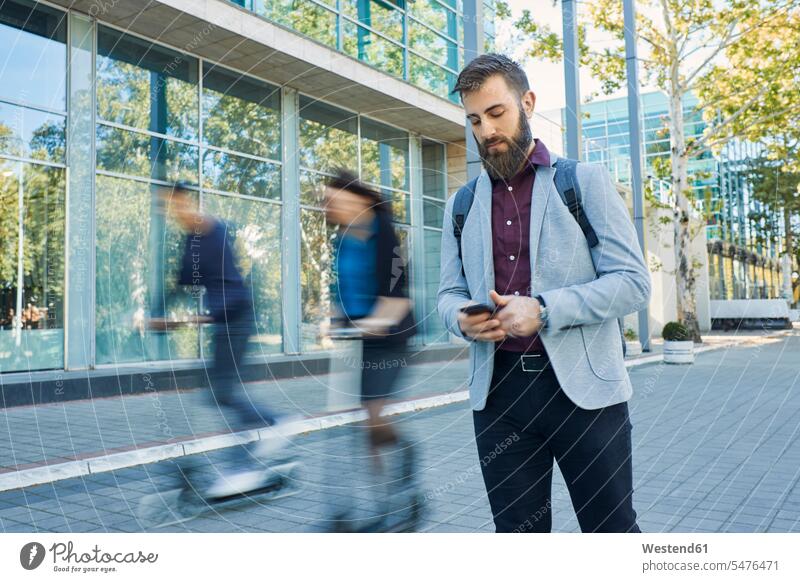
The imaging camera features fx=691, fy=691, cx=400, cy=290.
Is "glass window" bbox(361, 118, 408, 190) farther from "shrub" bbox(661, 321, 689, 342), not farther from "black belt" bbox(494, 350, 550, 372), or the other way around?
"black belt" bbox(494, 350, 550, 372)

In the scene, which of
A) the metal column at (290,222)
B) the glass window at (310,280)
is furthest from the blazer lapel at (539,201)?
the metal column at (290,222)

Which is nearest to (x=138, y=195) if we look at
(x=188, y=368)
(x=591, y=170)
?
(x=188, y=368)

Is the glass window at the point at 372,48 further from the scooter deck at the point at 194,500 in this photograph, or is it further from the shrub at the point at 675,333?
the scooter deck at the point at 194,500

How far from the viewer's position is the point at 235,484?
390 cm

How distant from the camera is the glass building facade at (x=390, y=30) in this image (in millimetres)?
11828

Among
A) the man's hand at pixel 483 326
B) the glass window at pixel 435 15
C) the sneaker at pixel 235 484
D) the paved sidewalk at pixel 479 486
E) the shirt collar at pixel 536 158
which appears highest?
the glass window at pixel 435 15

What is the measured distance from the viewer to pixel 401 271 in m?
2.91

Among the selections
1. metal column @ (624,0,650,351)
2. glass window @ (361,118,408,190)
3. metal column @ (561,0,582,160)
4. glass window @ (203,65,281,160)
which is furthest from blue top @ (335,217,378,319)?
metal column @ (624,0,650,351)

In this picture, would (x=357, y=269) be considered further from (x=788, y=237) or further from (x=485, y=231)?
(x=788, y=237)

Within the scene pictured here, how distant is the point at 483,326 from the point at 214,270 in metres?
1.93

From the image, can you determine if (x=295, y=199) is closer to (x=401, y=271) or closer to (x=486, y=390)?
(x=401, y=271)

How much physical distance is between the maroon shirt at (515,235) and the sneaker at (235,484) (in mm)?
2641

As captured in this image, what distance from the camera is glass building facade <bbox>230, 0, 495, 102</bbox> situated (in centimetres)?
1183
